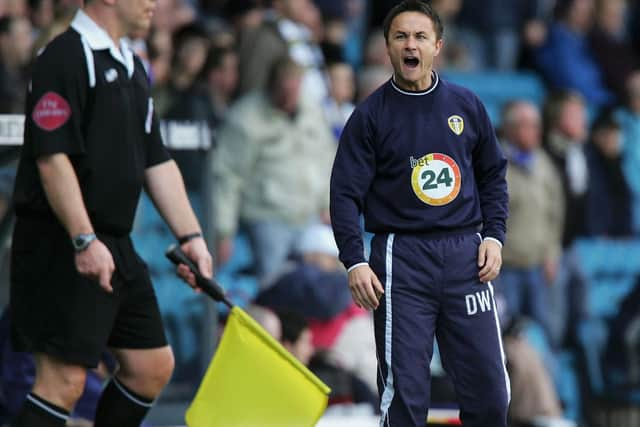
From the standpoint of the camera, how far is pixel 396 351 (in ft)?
16.8

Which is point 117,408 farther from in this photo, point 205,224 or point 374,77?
point 374,77

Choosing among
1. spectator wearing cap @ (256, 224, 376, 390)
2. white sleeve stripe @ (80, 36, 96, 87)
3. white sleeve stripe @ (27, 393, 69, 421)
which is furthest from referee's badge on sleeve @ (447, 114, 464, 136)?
spectator wearing cap @ (256, 224, 376, 390)

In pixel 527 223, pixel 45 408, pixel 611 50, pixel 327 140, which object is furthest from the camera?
pixel 611 50

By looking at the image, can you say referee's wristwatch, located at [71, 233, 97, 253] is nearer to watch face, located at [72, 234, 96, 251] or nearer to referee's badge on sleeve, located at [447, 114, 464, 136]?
watch face, located at [72, 234, 96, 251]

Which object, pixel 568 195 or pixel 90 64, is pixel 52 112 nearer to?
pixel 90 64

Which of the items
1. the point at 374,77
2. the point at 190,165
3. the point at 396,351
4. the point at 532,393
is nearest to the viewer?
the point at 396,351

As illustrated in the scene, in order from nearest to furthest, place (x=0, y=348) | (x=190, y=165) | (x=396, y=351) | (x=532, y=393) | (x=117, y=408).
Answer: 1. (x=396, y=351)
2. (x=117, y=408)
3. (x=0, y=348)
4. (x=190, y=165)
5. (x=532, y=393)

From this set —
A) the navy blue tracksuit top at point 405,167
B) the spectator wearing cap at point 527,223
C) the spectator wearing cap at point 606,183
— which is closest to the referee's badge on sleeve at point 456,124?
the navy blue tracksuit top at point 405,167

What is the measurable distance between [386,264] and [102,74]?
120 centimetres

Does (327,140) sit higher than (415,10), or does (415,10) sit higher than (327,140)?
(415,10)

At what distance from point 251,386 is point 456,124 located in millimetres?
1261

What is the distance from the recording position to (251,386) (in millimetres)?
5594

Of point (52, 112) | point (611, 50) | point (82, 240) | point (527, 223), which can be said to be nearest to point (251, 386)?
point (82, 240)

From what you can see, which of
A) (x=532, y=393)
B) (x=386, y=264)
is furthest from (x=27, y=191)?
(x=532, y=393)
